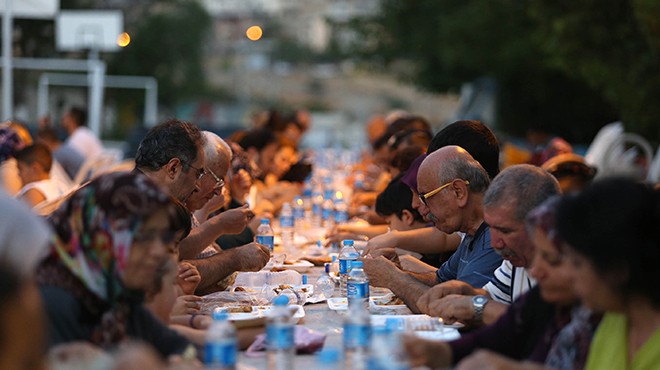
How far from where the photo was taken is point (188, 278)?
4.94 meters

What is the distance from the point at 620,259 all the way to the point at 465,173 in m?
2.33

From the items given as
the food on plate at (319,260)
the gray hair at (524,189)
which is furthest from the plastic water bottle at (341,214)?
the gray hair at (524,189)

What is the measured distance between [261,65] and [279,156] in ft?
194

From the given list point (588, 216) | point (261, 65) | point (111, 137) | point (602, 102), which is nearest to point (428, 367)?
point (588, 216)

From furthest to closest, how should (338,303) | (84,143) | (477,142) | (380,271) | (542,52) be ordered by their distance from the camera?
(542,52) → (84,143) → (477,142) → (380,271) → (338,303)

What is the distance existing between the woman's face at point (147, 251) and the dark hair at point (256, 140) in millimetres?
7809

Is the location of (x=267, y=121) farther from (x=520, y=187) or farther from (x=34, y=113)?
(x=34, y=113)

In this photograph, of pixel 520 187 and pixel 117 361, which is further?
pixel 520 187

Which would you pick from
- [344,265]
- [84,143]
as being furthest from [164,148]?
[84,143]

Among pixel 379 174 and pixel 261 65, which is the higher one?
pixel 379 174

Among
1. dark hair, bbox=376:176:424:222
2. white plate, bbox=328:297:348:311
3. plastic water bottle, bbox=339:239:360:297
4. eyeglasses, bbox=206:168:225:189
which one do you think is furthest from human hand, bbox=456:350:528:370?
dark hair, bbox=376:176:424:222

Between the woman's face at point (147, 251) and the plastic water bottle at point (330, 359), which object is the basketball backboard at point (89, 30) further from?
the woman's face at point (147, 251)

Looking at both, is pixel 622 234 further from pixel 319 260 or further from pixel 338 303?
pixel 319 260

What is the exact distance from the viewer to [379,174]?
1158 centimetres
